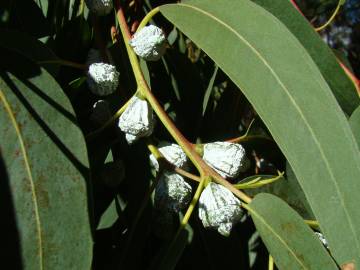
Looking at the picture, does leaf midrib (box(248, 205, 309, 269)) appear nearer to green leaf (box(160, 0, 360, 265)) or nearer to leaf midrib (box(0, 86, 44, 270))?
green leaf (box(160, 0, 360, 265))

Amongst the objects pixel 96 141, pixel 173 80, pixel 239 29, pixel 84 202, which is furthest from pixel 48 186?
pixel 173 80

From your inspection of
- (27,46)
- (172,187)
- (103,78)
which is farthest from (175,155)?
(27,46)

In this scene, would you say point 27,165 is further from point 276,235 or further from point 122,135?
point 276,235

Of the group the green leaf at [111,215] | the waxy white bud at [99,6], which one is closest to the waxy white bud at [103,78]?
the waxy white bud at [99,6]

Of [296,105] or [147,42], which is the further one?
[147,42]

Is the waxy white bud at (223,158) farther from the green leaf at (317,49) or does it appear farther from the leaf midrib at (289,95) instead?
the green leaf at (317,49)

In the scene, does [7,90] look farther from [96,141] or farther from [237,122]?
[237,122]

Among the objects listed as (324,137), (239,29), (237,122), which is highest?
(239,29)
